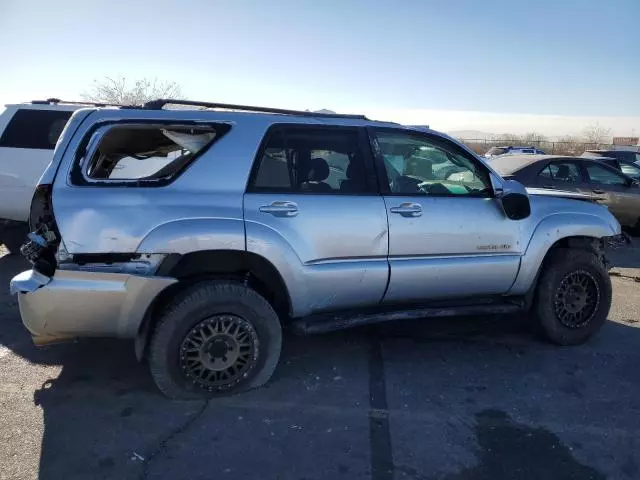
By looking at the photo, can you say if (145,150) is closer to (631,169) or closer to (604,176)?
(604,176)

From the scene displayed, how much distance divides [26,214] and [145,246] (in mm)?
4367

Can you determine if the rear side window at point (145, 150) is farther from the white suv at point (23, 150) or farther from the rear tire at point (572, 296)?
the white suv at point (23, 150)

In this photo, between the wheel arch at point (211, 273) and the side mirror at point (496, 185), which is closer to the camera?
the wheel arch at point (211, 273)

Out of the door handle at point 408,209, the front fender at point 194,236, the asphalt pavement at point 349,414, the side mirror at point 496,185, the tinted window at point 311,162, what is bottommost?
the asphalt pavement at point 349,414

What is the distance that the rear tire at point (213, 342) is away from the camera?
3402 millimetres

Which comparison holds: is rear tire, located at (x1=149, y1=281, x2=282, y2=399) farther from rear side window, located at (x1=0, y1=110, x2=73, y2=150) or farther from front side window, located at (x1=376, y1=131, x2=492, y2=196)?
rear side window, located at (x1=0, y1=110, x2=73, y2=150)

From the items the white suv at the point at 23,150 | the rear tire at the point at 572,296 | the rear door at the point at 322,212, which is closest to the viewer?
the rear door at the point at 322,212

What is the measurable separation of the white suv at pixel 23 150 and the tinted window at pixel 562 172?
7.40 m

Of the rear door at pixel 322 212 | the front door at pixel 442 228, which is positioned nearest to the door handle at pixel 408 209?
the front door at pixel 442 228

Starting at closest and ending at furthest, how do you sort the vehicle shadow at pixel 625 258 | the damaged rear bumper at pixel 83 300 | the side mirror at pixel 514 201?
Answer: the damaged rear bumper at pixel 83 300 → the side mirror at pixel 514 201 → the vehicle shadow at pixel 625 258

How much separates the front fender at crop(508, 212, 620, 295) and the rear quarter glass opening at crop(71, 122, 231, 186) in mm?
2654

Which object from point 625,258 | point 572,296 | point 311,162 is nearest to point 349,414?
point 311,162

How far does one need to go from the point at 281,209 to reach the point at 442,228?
1283mm

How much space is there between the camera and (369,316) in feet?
12.9
